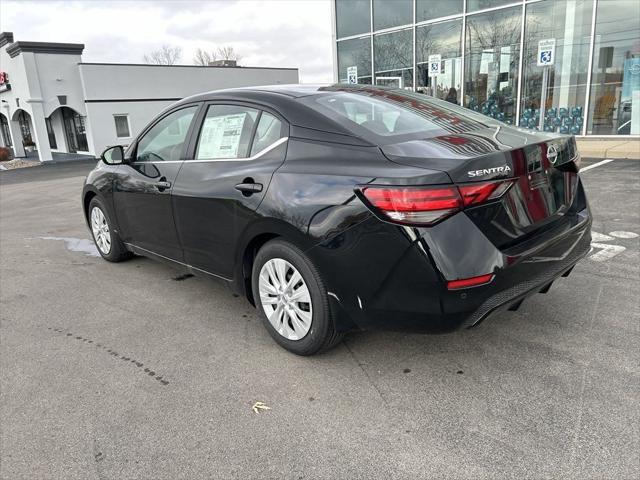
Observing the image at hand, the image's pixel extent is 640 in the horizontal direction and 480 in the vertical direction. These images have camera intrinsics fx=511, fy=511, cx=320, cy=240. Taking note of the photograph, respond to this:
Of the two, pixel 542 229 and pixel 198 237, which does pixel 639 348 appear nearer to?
pixel 542 229

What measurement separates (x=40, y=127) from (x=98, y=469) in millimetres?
26763

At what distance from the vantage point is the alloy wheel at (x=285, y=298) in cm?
306

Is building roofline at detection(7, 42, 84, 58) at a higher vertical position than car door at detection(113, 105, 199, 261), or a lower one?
higher

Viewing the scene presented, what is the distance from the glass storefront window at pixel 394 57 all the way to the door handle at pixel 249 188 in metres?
15.9

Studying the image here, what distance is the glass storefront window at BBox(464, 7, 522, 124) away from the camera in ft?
50.2

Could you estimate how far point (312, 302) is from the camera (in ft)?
9.75

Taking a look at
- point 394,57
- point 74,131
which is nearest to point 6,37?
point 74,131

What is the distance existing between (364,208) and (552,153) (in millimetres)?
1218

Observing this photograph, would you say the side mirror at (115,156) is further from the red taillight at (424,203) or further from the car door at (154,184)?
the red taillight at (424,203)

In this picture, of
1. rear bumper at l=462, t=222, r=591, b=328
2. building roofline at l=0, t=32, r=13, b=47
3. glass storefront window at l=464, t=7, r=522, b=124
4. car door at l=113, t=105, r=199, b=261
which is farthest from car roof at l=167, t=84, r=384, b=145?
building roofline at l=0, t=32, r=13, b=47

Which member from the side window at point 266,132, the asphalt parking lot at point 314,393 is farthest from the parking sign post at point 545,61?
the side window at point 266,132

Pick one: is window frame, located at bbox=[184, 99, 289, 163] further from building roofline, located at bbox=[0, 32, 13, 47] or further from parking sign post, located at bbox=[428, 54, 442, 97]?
building roofline, located at bbox=[0, 32, 13, 47]

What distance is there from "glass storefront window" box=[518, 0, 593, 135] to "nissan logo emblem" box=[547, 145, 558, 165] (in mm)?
13059

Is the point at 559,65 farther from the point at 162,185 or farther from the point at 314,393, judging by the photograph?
the point at 314,393
